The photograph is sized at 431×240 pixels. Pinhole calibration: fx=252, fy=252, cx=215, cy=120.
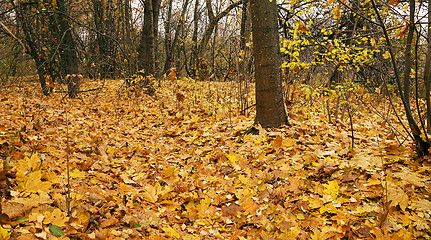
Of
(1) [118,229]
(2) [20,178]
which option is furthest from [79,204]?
(2) [20,178]

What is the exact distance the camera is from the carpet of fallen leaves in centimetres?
183

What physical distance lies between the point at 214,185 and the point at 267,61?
6.15 ft

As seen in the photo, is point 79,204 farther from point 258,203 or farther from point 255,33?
point 255,33

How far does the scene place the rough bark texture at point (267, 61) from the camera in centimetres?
349

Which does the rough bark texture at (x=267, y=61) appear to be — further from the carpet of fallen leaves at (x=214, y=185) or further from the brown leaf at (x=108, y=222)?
the brown leaf at (x=108, y=222)

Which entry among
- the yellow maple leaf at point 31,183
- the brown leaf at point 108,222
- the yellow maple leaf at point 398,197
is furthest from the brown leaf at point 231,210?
the yellow maple leaf at point 31,183

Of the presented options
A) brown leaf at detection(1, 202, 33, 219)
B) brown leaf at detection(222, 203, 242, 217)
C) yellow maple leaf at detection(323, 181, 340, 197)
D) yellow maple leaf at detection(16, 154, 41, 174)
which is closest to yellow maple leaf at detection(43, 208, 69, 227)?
brown leaf at detection(1, 202, 33, 219)

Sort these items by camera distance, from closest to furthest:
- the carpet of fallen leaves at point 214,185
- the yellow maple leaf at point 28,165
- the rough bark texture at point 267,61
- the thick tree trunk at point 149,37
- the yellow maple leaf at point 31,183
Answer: the carpet of fallen leaves at point 214,185, the yellow maple leaf at point 31,183, the yellow maple leaf at point 28,165, the rough bark texture at point 267,61, the thick tree trunk at point 149,37

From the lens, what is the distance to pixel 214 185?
108 inches

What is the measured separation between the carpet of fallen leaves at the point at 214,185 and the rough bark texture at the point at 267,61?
29 centimetres

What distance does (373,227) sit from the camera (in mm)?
1827

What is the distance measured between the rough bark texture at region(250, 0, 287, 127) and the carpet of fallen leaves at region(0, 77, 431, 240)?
0.29 metres

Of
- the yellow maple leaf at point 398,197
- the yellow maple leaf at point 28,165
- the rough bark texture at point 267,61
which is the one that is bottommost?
the yellow maple leaf at point 398,197

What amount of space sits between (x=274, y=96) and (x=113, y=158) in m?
2.37
